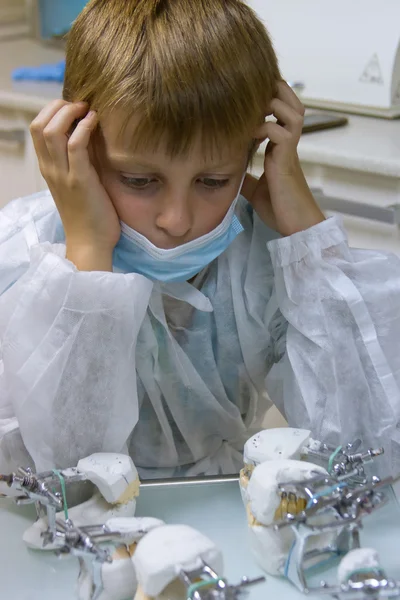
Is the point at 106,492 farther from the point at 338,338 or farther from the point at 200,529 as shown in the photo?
the point at 338,338

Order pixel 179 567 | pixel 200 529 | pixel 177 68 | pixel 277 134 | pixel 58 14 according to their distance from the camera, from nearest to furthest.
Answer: pixel 179 567, pixel 200 529, pixel 177 68, pixel 277 134, pixel 58 14

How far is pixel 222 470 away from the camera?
86 cm

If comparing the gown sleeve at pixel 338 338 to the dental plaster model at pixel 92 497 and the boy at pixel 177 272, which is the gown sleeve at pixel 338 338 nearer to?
the boy at pixel 177 272

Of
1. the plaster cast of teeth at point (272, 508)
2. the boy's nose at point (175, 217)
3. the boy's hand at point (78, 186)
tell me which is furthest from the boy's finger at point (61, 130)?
the plaster cast of teeth at point (272, 508)

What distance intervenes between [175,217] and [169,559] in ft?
1.07

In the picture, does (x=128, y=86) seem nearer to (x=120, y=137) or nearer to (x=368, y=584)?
(x=120, y=137)

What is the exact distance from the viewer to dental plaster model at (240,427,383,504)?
0.63 meters

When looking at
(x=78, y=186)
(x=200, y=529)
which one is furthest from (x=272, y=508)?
(x=78, y=186)

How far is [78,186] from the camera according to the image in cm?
77

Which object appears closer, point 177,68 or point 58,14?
point 177,68

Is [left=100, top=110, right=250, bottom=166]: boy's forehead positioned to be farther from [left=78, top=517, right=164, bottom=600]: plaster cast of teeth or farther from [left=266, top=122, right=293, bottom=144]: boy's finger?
[left=78, top=517, right=164, bottom=600]: plaster cast of teeth

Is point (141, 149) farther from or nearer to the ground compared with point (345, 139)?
farther from the ground

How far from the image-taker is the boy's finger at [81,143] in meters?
0.75

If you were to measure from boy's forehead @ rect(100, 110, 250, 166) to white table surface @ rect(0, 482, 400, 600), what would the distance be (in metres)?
0.28
